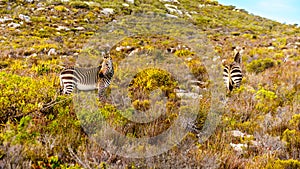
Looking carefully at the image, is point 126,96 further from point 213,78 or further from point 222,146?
point 213,78

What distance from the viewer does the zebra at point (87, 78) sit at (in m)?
6.58

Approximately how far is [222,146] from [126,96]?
101 inches

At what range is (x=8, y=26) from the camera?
17203 mm

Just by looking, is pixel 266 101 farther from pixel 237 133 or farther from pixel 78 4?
pixel 78 4

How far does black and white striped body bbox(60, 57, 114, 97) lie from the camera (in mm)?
6580

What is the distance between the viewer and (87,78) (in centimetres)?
726

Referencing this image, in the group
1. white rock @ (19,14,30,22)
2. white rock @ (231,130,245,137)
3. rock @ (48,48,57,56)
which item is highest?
white rock @ (231,130,245,137)

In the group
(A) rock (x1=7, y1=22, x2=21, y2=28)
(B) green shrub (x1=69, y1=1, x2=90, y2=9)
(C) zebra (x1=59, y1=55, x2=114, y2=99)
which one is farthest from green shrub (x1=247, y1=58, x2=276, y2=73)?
(B) green shrub (x1=69, y1=1, x2=90, y2=9)

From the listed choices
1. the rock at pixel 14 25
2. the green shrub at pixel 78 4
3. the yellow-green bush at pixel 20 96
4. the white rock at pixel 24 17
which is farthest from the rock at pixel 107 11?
the yellow-green bush at pixel 20 96

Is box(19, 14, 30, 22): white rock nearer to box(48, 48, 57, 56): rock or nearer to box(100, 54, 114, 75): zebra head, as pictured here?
box(48, 48, 57, 56): rock

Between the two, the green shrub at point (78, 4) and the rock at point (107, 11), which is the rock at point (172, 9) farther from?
the green shrub at point (78, 4)

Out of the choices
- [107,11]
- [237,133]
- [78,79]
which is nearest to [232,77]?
[237,133]

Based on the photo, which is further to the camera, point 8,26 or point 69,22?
point 69,22

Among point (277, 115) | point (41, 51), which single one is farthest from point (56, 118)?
point (41, 51)
